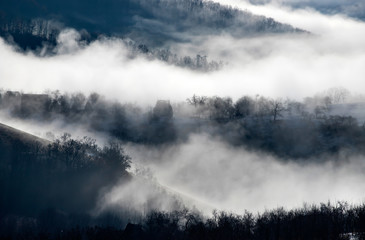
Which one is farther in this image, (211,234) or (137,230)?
(137,230)

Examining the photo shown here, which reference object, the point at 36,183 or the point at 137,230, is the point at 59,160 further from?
the point at 137,230

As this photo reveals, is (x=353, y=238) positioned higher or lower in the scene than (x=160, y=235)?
higher

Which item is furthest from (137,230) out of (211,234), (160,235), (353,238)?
(353,238)

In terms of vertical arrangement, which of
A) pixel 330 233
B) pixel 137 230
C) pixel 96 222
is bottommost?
pixel 96 222

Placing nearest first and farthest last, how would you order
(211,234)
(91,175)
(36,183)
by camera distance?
(211,234)
(36,183)
(91,175)

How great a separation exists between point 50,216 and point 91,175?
3431 centimetres

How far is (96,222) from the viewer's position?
168 metres

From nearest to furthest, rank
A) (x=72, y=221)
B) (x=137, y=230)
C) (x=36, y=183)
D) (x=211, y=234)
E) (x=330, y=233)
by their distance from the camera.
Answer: (x=330, y=233) < (x=211, y=234) < (x=137, y=230) < (x=72, y=221) < (x=36, y=183)

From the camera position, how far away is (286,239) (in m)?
102

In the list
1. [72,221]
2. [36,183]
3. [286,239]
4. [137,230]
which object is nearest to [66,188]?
[36,183]

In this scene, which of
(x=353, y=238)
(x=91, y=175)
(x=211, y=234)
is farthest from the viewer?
(x=91, y=175)

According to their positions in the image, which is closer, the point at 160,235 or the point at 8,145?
the point at 160,235

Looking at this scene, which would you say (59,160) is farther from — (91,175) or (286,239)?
(286,239)

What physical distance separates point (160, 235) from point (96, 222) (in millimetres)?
60045
